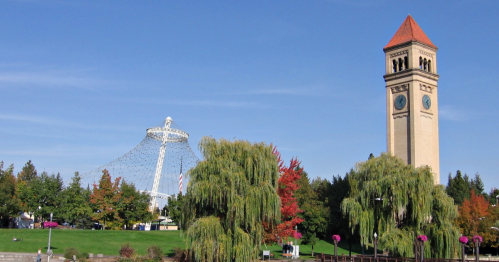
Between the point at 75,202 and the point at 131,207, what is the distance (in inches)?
287

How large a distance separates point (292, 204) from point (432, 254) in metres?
13.9

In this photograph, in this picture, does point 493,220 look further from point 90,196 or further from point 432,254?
point 90,196

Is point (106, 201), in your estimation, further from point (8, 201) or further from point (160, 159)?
point (160, 159)

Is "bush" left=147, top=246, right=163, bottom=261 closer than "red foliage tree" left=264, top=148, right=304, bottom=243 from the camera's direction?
Yes

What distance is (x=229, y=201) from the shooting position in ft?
123

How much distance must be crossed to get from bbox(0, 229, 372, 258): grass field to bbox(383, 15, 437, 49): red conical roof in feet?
105

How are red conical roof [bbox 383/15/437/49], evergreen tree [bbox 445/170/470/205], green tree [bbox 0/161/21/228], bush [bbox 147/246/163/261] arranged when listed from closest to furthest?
bush [bbox 147/246/163/261]
green tree [bbox 0/161/21/228]
red conical roof [bbox 383/15/437/49]
evergreen tree [bbox 445/170/470/205]

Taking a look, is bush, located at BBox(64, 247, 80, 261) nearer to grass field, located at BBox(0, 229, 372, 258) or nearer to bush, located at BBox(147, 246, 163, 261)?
grass field, located at BBox(0, 229, 372, 258)

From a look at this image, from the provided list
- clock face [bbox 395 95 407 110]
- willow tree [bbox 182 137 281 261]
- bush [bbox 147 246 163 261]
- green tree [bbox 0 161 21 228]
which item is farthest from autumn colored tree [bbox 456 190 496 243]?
green tree [bbox 0 161 21 228]

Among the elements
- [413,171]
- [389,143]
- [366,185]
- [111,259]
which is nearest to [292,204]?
[366,185]

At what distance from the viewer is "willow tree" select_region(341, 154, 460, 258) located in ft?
141

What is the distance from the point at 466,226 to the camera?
6519cm

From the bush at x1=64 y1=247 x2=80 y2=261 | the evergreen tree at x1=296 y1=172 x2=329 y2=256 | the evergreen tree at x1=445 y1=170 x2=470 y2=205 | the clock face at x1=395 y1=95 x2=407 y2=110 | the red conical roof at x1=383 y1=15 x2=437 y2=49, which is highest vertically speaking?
the red conical roof at x1=383 y1=15 x2=437 y2=49

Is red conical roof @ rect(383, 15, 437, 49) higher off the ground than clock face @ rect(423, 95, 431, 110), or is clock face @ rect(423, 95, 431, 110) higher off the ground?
red conical roof @ rect(383, 15, 437, 49)
